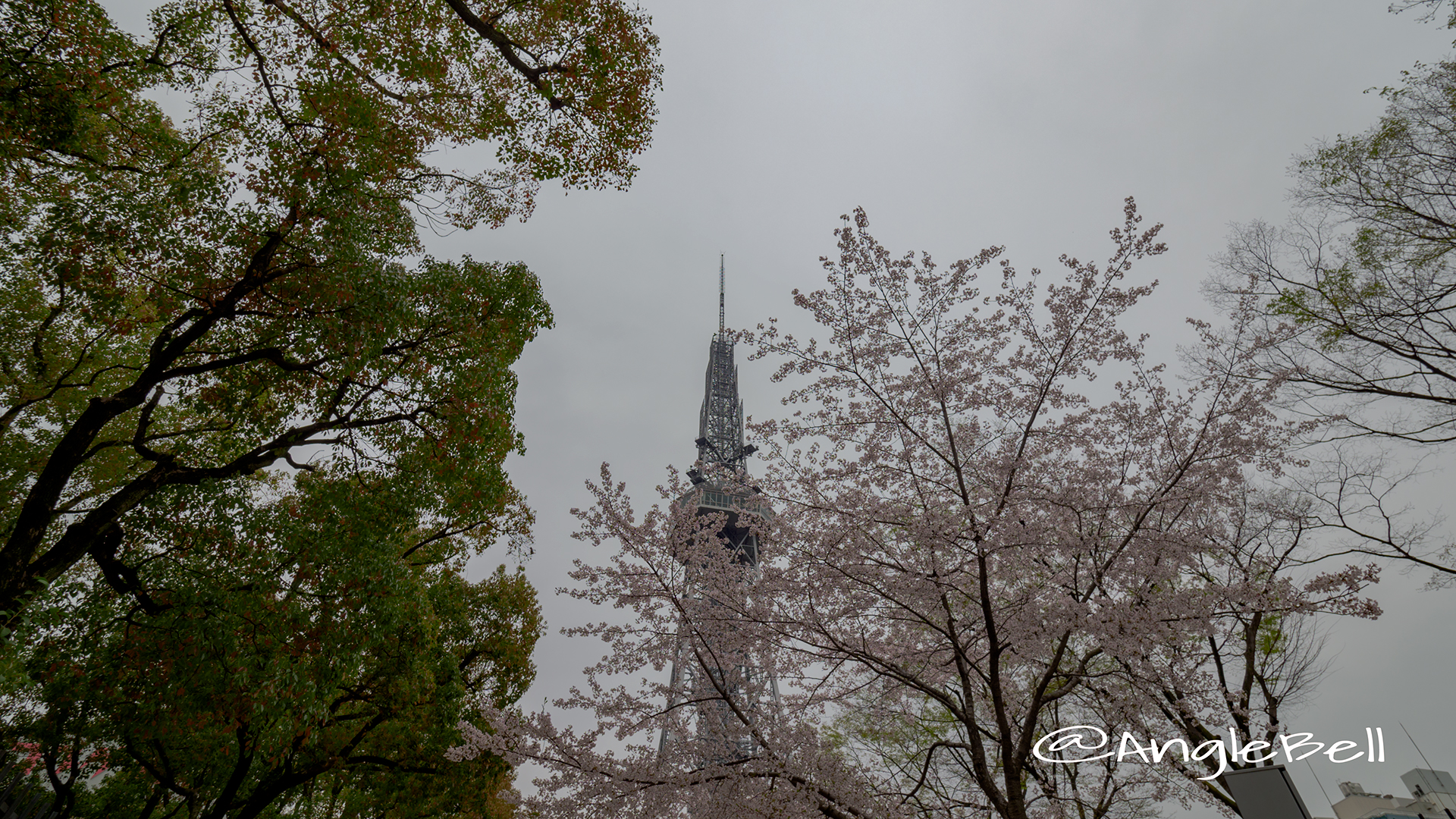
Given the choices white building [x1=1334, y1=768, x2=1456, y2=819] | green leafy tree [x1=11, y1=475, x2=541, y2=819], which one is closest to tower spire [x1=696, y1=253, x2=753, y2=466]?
green leafy tree [x1=11, y1=475, x2=541, y2=819]

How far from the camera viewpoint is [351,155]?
5.51 meters

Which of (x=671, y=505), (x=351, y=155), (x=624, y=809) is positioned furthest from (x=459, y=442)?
(x=624, y=809)

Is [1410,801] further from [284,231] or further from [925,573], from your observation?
[284,231]

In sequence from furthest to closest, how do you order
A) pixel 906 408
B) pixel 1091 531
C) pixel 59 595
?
1. pixel 906 408
2. pixel 1091 531
3. pixel 59 595

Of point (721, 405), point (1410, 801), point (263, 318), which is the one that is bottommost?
point (1410, 801)

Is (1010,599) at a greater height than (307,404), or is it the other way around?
(307,404)

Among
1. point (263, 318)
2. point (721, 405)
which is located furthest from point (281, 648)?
point (721, 405)

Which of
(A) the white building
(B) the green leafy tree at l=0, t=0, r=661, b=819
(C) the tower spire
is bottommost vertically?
(A) the white building

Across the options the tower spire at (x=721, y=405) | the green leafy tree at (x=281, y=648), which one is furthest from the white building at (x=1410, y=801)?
the green leafy tree at (x=281, y=648)

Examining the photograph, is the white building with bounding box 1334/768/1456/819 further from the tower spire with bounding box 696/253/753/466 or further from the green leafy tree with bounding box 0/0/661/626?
the green leafy tree with bounding box 0/0/661/626

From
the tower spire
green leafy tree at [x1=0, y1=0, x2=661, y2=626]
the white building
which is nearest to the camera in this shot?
green leafy tree at [x1=0, y1=0, x2=661, y2=626]

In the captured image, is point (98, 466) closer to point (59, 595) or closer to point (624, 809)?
point (59, 595)

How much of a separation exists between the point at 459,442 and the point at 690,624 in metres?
2.81

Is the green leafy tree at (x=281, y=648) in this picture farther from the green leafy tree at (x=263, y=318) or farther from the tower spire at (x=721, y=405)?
the tower spire at (x=721, y=405)
